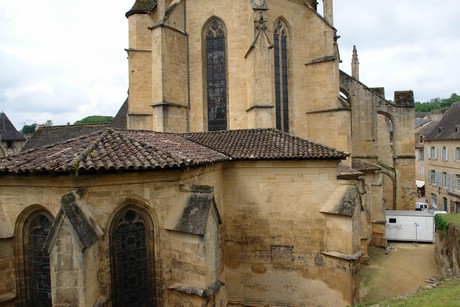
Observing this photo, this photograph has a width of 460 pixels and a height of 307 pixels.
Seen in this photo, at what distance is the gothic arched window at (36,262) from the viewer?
7293 millimetres

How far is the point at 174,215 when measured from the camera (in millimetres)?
7613

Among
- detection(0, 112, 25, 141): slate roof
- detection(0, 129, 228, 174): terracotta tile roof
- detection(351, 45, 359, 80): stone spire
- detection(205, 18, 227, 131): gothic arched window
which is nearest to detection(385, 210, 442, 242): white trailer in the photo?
detection(351, 45, 359, 80): stone spire

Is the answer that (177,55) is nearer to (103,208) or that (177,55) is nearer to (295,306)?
(103,208)

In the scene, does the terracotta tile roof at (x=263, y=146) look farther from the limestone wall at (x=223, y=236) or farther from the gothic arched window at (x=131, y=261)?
the gothic arched window at (x=131, y=261)

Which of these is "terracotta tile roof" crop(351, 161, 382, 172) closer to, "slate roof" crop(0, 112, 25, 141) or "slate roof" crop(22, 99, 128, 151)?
"slate roof" crop(22, 99, 128, 151)

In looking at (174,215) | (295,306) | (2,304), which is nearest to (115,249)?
(174,215)

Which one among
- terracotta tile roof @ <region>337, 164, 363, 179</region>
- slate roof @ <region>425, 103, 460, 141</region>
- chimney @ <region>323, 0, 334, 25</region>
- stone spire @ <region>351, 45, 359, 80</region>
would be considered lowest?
terracotta tile roof @ <region>337, 164, 363, 179</region>

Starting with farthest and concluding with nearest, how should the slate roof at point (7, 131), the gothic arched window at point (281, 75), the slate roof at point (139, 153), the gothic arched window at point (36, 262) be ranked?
1. the slate roof at point (7, 131)
2. the gothic arched window at point (281, 75)
3. the gothic arched window at point (36, 262)
4. the slate roof at point (139, 153)

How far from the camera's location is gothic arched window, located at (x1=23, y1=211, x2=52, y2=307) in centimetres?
729

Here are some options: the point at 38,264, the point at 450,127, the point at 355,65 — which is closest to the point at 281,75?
the point at 355,65

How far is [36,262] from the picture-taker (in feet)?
24.2

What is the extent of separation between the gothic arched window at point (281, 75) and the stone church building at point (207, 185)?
0.08m

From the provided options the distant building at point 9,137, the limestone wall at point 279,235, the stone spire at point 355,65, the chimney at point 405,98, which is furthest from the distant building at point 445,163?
the distant building at point 9,137

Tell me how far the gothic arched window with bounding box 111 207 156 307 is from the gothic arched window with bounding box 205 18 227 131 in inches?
348
